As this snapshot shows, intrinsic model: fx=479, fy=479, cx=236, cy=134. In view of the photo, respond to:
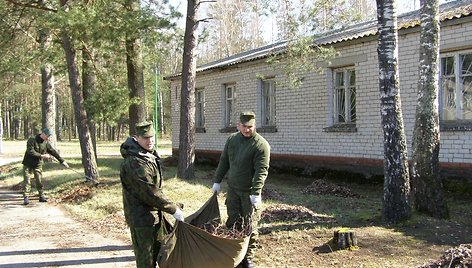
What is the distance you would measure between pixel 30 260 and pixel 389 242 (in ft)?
16.2

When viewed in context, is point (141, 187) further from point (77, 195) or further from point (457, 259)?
point (77, 195)

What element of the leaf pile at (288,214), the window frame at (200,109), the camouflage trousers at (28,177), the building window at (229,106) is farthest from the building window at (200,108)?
the leaf pile at (288,214)

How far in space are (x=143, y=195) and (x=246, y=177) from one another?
160cm

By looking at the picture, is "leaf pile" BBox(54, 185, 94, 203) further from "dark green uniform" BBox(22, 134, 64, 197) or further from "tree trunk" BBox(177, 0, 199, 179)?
"tree trunk" BBox(177, 0, 199, 179)

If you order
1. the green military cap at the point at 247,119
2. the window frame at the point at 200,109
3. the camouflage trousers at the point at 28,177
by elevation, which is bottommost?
the camouflage trousers at the point at 28,177

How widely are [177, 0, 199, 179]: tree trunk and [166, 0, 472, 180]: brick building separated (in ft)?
6.77

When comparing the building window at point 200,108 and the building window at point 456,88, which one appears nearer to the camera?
the building window at point 456,88

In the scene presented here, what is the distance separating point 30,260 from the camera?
6688 mm

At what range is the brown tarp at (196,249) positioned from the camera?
4520 mm

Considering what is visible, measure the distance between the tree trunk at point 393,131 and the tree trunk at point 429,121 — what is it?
20.4 inches

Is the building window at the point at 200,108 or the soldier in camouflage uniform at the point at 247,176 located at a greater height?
the building window at the point at 200,108

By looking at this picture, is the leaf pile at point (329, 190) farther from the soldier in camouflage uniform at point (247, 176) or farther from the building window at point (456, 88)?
the soldier in camouflage uniform at point (247, 176)

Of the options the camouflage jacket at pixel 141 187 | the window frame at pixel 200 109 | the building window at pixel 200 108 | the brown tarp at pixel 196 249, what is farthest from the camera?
the building window at pixel 200 108

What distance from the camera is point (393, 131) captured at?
7301mm
